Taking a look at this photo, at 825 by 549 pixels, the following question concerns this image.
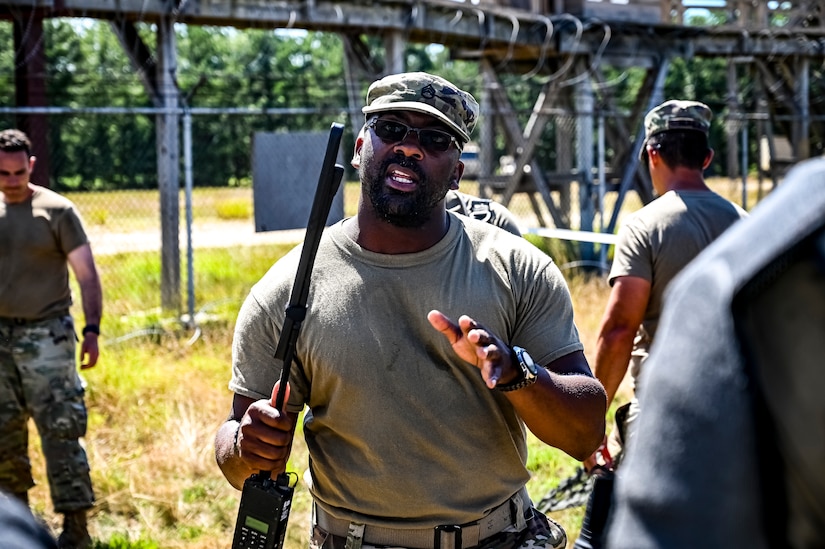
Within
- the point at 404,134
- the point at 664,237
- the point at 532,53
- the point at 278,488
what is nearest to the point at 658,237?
the point at 664,237

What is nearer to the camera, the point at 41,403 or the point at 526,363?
the point at 526,363

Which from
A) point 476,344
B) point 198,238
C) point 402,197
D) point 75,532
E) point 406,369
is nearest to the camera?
point 476,344

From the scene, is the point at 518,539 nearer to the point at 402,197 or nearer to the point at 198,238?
the point at 402,197

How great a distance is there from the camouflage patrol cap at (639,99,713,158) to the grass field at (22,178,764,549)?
2.09 meters

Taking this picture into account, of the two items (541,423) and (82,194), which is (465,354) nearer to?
(541,423)

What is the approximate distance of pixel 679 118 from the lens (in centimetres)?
455

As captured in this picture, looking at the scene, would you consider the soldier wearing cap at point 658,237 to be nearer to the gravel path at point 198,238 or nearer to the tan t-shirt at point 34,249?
the tan t-shirt at point 34,249

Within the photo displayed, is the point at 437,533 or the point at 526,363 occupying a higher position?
the point at 526,363

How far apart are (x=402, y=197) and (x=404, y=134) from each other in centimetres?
18

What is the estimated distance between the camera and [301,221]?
846 cm

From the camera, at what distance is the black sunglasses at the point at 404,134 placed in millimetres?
2904

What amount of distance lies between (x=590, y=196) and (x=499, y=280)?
391 inches

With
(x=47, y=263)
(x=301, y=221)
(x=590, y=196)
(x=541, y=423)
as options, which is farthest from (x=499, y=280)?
(x=590, y=196)

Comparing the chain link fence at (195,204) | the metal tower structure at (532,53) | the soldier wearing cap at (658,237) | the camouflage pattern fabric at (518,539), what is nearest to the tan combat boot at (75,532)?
the soldier wearing cap at (658,237)
